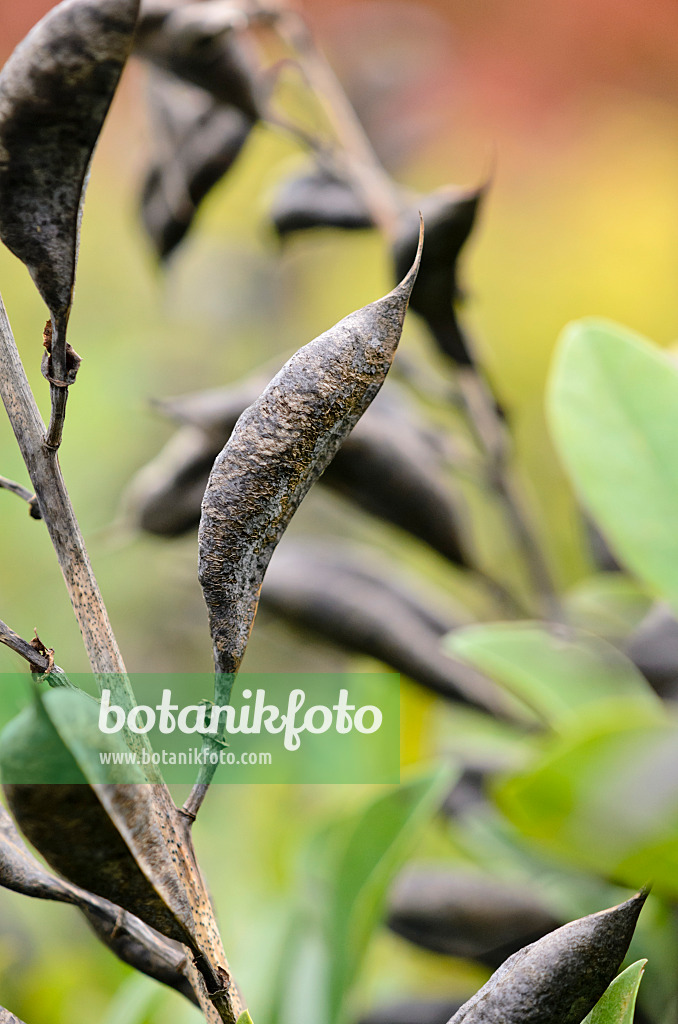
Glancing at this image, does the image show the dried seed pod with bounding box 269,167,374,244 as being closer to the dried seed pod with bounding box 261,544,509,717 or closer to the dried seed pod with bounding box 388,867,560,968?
the dried seed pod with bounding box 261,544,509,717

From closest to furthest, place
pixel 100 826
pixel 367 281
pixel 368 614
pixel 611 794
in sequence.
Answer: pixel 100 826
pixel 611 794
pixel 368 614
pixel 367 281

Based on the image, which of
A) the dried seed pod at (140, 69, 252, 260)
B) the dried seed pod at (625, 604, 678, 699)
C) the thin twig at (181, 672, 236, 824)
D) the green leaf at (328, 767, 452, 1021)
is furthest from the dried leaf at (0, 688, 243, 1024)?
the dried seed pod at (140, 69, 252, 260)

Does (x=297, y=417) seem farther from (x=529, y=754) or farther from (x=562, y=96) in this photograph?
(x=562, y=96)

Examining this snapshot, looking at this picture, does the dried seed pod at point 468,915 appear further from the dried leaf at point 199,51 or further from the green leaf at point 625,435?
the dried leaf at point 199,51

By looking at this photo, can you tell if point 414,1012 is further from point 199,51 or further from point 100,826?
point 199,51

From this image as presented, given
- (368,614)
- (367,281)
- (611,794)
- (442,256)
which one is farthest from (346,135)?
(367,281)

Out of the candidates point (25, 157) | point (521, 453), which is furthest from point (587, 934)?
point (521, 453)
